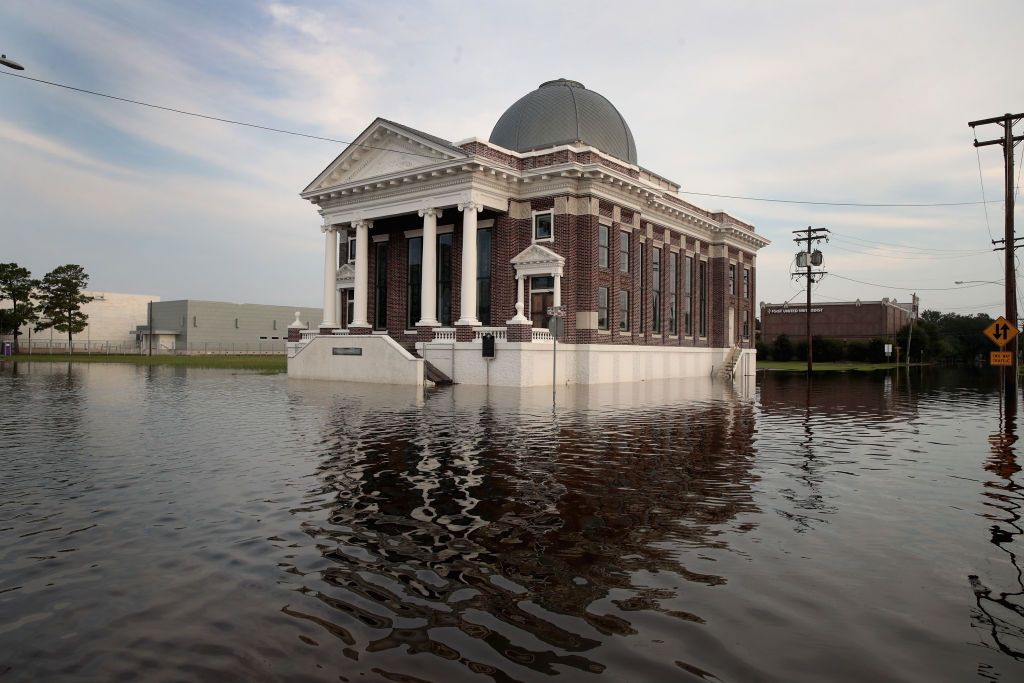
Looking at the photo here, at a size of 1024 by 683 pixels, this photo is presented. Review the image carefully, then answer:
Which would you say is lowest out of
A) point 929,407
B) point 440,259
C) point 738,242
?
point 929,407

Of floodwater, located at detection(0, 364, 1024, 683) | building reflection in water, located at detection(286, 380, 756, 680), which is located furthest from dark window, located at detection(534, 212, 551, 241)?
floodwater, located at detection(0, 364, 1024, 683)

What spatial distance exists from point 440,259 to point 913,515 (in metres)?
32.0

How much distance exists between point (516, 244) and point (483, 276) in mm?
2789

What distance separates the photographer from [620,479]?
927 cm

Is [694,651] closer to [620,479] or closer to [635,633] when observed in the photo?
[635,633]

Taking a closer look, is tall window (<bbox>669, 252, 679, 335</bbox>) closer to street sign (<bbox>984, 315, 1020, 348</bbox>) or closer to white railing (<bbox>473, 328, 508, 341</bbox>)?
white railing (<bbox>473, 328, 508, 341</bbox>)

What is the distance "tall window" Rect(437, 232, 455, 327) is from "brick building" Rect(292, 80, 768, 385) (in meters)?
0.09

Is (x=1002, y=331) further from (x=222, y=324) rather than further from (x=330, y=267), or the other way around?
(x=222, y=324)

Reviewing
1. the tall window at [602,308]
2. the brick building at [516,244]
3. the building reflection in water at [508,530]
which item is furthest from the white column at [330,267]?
the building reflection in water at [508,530]

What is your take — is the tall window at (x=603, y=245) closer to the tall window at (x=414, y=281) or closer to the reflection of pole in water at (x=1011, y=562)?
the tall window at (x=414, y=281)

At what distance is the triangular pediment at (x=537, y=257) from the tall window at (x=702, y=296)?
18.9m

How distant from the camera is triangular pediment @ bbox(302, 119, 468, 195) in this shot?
108 ft

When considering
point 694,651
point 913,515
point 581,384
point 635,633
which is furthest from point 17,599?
point 581,384

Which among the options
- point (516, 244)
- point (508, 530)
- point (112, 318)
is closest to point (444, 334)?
point (516, 244)
